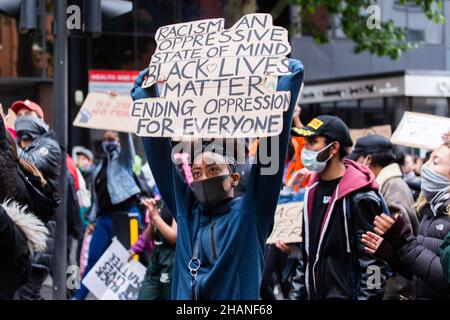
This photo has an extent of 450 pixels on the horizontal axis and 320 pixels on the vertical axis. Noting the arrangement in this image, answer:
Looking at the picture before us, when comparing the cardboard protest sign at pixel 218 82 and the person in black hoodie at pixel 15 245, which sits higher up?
the cardboard protest sign at pixel 218 82

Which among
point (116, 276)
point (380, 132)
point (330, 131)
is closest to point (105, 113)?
point (116, 276)

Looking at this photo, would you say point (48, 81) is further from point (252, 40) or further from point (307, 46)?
point (252, 40)

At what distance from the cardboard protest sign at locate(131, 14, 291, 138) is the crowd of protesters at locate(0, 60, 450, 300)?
0.25 ft

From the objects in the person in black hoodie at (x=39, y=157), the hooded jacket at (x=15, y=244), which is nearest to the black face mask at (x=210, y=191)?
the hooded jacket at (x=15, y=244)

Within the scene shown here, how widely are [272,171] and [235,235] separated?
0.33m

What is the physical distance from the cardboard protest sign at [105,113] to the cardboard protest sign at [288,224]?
211 centimetres

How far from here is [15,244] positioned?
13.3 feet

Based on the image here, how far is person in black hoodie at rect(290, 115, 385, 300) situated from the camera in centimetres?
546

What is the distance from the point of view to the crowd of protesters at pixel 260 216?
4.11 meters

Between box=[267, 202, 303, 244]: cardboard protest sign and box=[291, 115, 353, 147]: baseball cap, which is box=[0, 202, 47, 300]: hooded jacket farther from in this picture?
box=[267, 202, 303, 244]: cardboard protest sign

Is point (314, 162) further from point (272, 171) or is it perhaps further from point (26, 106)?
point (26, 106)

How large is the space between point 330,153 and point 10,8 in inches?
117

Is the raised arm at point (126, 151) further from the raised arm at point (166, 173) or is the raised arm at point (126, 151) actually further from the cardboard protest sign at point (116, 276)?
the raised arm at point (166, 173)

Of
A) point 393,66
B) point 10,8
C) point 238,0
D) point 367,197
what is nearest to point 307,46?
point 393,66
